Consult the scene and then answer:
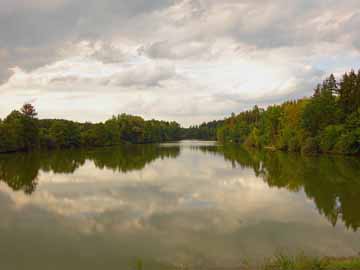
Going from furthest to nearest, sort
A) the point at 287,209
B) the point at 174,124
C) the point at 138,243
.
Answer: the point at 174,124 < the point at 287,209 < the point at 138,243

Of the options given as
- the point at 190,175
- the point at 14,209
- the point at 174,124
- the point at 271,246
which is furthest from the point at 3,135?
the point at 174,124

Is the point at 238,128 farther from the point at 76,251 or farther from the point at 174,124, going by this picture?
the point at 76,251

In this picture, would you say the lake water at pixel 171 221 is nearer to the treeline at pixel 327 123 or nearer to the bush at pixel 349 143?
the bush at pixel 349 143

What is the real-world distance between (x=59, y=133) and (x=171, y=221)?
6432cm

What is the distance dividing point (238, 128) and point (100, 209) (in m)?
99.2

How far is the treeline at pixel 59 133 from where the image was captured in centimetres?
5803

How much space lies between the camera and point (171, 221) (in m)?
13.7

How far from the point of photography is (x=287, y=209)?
1588 cm

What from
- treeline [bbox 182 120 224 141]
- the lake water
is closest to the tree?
the lake water

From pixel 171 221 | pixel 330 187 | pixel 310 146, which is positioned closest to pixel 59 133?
pixel 310 146

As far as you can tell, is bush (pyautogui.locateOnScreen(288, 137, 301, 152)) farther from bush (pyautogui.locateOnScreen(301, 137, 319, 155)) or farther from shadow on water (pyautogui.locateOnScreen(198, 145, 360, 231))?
shadow on water (pyautogui.locateOnScreen(198, 145, 360, 231))

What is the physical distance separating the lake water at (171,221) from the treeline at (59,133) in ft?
124

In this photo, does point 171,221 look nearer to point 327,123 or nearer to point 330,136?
point 330,136

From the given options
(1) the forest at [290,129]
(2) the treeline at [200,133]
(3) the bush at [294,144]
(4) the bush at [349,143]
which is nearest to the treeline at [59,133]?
(1) the forest at [290,129]
